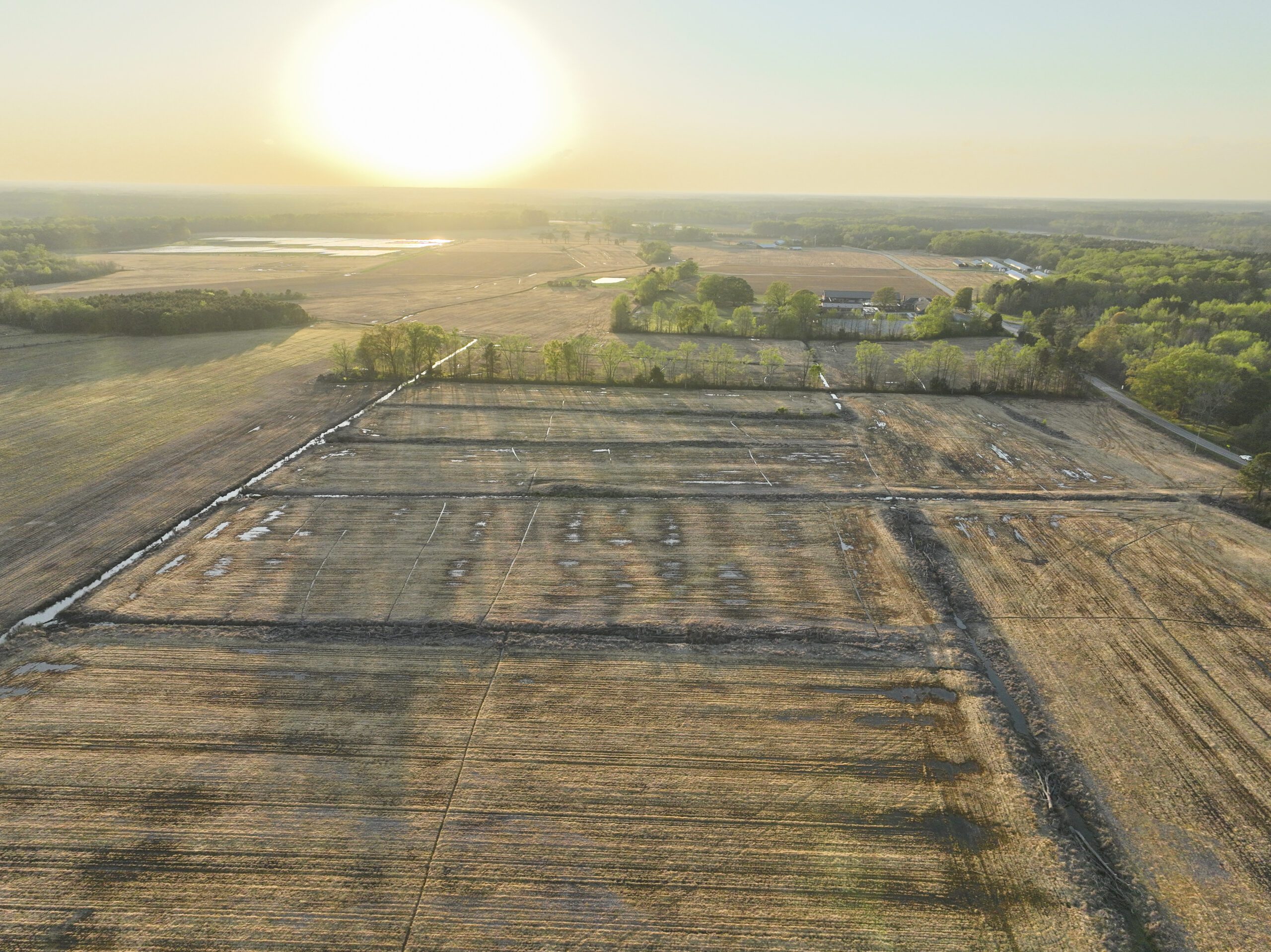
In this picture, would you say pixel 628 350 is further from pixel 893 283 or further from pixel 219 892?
pixel 893 283

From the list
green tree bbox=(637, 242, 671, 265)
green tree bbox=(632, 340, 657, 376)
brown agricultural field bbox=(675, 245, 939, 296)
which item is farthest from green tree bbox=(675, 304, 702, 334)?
green tree bbox=(637, 242, 671, 265)

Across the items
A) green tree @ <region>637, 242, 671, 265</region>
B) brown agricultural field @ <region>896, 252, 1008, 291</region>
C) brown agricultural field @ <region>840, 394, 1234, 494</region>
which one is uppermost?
green tree @ <region>637, 242, 671, 265</region>

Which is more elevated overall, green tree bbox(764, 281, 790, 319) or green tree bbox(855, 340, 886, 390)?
green tree bbox(764, 281, 790, 319)

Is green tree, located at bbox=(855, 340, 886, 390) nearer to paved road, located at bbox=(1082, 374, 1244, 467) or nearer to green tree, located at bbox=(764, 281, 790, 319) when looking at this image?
green tree, located at bbox=(764, 281, 790, 319)

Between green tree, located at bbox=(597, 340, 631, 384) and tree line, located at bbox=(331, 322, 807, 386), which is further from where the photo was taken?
green tree, located at bbox=(597, 340, 631, 384)

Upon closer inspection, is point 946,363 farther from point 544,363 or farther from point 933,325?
point 544,363

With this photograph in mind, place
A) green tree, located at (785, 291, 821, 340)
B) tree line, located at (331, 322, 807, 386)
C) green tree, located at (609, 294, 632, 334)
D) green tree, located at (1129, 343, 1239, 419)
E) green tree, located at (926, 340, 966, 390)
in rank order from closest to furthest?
1. green tree, located at (1129, 343, 1239, 419)
2. tree line, located at (331, 322, 807, 386)
3. green tree, located at (926, 340, 966, 390)
4. green tree, located at (785, 291, 821, 340)
5. green tree, located at (609, 294, 632, 334)

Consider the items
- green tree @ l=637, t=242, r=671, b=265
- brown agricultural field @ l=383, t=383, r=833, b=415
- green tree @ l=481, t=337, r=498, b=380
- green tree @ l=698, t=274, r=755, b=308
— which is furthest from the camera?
green tree @ l=637, t=242, r=671, b=265

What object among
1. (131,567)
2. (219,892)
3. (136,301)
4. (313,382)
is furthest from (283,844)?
(136,301)
